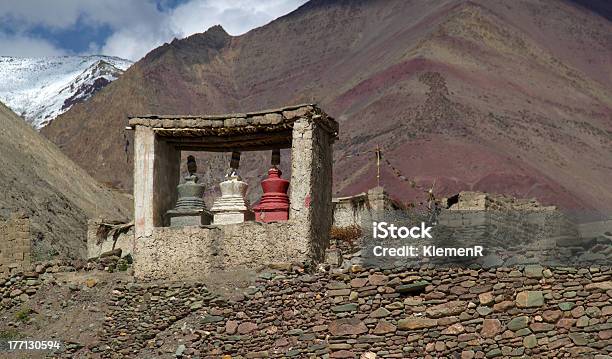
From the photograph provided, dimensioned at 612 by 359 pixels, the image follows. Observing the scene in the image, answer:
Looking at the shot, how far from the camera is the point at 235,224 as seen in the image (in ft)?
57.5

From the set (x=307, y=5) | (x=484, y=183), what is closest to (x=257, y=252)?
(x=484, y=183)

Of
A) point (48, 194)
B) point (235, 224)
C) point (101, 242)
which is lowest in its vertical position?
point (235, 224)

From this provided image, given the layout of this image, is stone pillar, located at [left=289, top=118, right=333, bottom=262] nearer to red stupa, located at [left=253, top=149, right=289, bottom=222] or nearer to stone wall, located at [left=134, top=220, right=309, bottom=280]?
stone wall, located at [left=134, top=220, right=309, bottom=280]

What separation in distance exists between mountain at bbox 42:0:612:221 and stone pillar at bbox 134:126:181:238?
42871mm

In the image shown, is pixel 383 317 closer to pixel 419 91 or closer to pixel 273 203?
pixel 273 203

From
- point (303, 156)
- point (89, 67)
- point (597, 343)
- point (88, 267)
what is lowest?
point (597, 343)

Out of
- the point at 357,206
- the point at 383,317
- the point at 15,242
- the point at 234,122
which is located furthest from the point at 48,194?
the point at 383,317

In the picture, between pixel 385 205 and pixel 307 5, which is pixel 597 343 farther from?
pixel 307 5

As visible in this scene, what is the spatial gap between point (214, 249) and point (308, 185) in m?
1.92

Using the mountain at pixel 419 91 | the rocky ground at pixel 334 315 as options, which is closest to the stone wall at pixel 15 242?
the rocky ground at pixel 334 315

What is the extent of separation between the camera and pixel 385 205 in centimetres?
3192

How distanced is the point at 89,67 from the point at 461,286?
478 feet

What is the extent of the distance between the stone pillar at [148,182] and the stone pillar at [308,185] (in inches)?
106

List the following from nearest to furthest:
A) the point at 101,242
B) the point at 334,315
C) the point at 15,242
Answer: the point at 334,315
the point at 15,242
the point at 101,242
